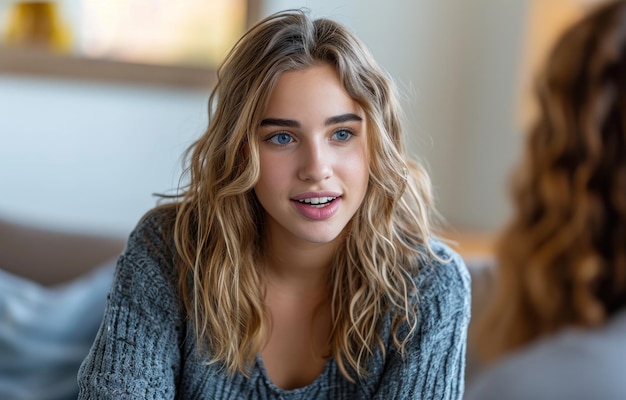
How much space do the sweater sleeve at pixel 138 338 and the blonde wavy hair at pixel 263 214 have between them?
3cm

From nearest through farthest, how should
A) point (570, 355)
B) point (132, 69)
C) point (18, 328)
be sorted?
point (570, 355) → point (18, 328) → point (132, 69)

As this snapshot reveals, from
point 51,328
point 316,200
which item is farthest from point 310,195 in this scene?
point 51,328

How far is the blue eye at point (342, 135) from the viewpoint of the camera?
93 centimetres

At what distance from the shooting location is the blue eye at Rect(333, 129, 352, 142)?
931 mm

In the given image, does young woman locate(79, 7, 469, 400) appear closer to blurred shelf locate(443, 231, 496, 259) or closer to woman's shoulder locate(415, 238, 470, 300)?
woman's shoulder locate(415, 238, 470, 300)

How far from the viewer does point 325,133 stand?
0.92 metres

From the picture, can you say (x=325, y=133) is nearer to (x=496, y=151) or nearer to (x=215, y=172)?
(x=215, y=172)

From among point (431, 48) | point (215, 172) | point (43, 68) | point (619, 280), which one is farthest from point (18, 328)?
point (431, 48)

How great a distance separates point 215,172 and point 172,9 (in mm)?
2377

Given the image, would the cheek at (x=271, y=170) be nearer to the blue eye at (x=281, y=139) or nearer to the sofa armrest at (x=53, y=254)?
the blue eye at (x=281, y=139)

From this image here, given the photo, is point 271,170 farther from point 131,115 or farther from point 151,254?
point 131,115

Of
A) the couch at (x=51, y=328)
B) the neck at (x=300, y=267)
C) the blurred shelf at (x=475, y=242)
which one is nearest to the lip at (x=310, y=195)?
the neck at (x=300, y=267)

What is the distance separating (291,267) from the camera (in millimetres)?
1091

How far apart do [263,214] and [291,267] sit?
2.9 inches
